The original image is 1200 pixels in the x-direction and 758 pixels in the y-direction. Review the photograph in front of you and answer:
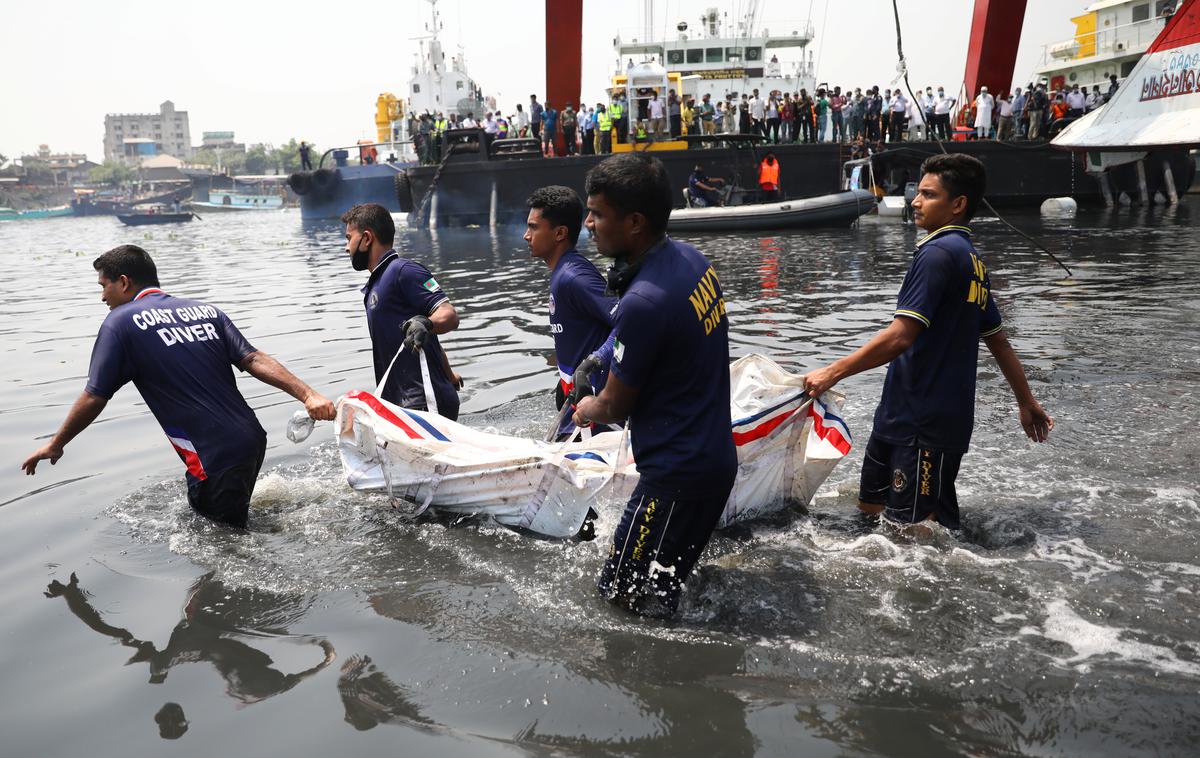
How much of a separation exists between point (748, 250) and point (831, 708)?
15922 mm

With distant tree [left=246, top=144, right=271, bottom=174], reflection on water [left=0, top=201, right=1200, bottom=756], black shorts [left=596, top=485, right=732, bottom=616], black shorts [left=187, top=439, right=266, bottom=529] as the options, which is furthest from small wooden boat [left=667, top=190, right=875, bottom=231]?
distant tree [left=246, top=144, right=271, bottom=174]

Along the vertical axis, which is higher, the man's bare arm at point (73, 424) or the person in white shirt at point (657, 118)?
the person in white shirt at point (657, 118)

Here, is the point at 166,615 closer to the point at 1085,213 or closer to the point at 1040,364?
the point at 1040,364

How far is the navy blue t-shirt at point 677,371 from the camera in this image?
9.09 feet

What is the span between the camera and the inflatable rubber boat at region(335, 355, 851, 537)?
4211mm

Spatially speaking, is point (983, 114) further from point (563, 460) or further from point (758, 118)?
point (563, 460)

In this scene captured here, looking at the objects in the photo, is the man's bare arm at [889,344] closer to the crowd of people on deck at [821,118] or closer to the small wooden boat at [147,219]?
the crowd of people on deck at [821,118]

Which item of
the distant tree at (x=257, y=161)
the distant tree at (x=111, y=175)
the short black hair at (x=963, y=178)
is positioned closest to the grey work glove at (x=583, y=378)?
the short black hair at (x=963, y=178)

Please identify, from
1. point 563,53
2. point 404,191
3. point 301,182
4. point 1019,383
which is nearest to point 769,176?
point 563,53

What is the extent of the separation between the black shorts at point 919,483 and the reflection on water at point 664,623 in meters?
0.13

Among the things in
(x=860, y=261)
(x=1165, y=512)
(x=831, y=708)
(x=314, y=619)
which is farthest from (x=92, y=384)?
(x=860, y=261)

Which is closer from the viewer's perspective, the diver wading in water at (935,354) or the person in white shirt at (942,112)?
the diver wading in water at (935,354)

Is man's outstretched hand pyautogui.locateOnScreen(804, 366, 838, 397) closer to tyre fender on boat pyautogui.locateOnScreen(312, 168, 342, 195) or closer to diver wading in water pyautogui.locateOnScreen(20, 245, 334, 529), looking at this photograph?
diver wading in water pyautogui.locateOnScreen(20, 245, 334, 529)

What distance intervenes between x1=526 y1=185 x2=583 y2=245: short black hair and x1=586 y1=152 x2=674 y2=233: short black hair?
4.99 feet
